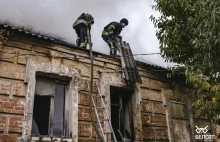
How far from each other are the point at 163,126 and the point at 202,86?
2454mm

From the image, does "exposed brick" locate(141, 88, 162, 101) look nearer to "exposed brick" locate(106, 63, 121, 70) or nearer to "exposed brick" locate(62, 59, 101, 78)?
"exposed brick" locate(106, 63, 121, 70)

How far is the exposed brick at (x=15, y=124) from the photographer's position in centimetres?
522

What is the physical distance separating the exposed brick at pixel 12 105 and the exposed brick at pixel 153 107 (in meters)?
3.61

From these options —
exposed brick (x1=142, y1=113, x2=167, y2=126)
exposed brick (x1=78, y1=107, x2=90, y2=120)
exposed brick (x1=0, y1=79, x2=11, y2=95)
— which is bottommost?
exposed brick (x1=142, y1=113, x2=167, y2=126)

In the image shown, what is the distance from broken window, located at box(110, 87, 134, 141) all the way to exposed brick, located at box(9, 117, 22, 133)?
2.72m

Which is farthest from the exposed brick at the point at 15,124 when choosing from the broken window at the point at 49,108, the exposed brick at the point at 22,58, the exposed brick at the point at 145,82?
the exposed brick at the point at 145,82

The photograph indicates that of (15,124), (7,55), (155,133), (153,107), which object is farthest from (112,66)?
(15,124)

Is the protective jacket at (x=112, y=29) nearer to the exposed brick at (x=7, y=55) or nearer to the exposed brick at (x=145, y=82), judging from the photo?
the exposed brick at (x=145, y=82)

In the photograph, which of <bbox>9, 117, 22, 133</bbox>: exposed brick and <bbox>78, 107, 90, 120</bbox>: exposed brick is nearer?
<bbox>9, 117, 22, 133</bbox>: exposed brick

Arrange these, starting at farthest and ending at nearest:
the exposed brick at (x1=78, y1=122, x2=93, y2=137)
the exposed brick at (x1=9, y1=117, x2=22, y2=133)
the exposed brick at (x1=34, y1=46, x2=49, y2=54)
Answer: the exposed brick at (x1=34, y1=46, x2=49, y2=54)
the exposed brick at (x1=78, y1=122, x2=93, y2=137)
the exposed brick at (x1=9, y1=117, x2=22, y2=133)

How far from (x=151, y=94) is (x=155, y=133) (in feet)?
4.02

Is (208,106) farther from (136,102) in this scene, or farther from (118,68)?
(118,68)

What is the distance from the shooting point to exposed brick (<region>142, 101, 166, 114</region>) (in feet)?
24.5

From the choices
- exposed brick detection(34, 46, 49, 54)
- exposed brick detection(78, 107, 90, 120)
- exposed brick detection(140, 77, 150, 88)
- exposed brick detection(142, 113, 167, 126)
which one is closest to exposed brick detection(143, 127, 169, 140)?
exposed brick detection(142, 113, 167, 126)
